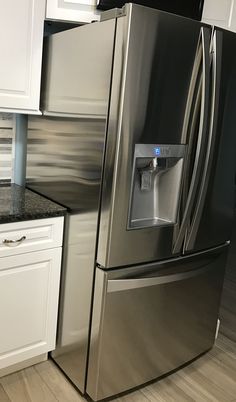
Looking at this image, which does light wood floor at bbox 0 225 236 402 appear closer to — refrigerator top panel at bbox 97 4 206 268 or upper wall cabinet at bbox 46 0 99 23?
refrigerator top panel at bbox 97 4 206 268

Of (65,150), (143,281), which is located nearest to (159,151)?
(65,150)

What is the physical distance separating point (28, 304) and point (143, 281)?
60 centimetres

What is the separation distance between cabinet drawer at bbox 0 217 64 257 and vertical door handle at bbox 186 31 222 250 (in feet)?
2.14

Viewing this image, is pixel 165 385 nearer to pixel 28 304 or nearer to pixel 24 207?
pixel 28 304

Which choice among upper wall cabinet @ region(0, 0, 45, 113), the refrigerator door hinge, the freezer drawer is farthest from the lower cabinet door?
the refrigerator door hinge

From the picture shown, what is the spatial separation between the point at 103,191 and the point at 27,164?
78 cm

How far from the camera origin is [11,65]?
76.4 inches

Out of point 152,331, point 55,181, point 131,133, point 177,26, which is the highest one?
point 177,26

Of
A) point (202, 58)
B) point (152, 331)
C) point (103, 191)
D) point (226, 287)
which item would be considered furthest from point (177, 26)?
point (226, 287)

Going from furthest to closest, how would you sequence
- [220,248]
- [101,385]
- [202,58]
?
1. [220,248]
2. [101,385]
3. [202,58]

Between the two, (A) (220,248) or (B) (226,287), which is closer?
(A) (220,248)

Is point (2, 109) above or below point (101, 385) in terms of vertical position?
above

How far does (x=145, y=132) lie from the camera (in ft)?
5.47

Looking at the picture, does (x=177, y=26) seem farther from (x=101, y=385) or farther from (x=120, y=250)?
(x=101, y=385)
